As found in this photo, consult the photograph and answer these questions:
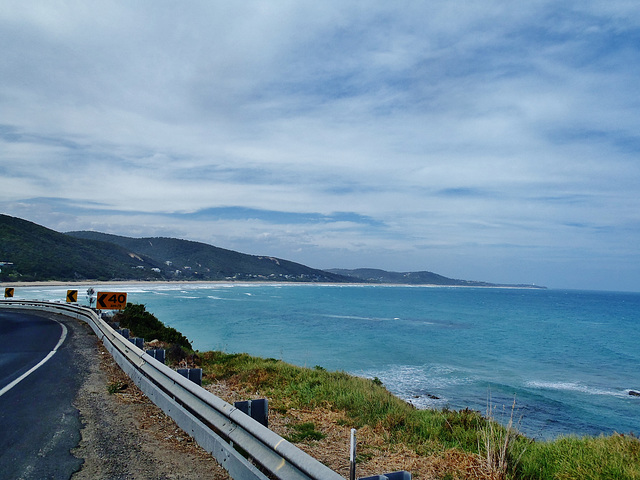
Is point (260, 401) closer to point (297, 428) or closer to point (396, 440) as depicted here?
point (297, 428)

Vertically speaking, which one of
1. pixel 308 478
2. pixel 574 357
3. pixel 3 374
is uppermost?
pixel 308 478

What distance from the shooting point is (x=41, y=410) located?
23.0ft

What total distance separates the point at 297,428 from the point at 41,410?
13.7ft

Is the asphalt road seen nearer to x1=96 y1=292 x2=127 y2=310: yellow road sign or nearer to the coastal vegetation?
the coastal vegetation

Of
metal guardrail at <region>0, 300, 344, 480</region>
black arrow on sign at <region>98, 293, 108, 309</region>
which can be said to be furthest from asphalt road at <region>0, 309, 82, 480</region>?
black arrow on sign at <region>98, 293, 108, 309</region>

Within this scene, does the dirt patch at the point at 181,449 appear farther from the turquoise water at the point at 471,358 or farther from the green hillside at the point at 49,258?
the green hillside at the point at 49,258

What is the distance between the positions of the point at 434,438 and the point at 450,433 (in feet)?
1.12

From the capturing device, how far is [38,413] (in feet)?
22.4

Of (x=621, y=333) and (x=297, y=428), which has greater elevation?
(x=297, y=428)

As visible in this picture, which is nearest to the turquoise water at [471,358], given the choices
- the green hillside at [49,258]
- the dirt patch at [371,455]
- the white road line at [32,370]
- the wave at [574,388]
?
the wave at [574,388]

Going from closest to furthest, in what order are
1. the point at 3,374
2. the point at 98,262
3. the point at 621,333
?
the point at 3,374 → the point at 621,333 → the point at 98,262

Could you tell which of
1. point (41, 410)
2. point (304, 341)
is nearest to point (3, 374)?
point (41, 410)

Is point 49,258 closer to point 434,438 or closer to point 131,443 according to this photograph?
point 131,443

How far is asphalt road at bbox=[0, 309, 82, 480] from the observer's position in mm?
4734
